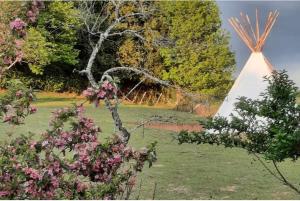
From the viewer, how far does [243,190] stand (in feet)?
19.9

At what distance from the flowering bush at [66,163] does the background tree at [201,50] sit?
14.6 metres

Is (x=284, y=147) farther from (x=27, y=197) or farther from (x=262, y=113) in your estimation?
(x=27, y=197)

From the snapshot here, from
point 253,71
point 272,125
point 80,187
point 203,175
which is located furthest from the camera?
point 253,71

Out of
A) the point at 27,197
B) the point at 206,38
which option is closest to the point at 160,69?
the point at 206,38

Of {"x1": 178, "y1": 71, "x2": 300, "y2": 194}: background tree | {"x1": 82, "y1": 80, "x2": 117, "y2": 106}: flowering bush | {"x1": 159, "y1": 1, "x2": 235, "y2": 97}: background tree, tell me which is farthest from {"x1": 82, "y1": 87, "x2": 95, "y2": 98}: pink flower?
{"x1": 159, "y1": 1, "x2": 235, "y2": 97}: background tree

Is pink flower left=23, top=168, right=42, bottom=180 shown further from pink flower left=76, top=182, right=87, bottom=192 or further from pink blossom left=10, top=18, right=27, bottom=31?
pink blossom left=10, top=18, right=27, bottom=31

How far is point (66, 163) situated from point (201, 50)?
1511cm

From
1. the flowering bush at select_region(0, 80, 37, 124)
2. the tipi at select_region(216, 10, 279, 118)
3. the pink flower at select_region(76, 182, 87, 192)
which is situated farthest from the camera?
the tipi at select_region(216, 10, 279, 118)

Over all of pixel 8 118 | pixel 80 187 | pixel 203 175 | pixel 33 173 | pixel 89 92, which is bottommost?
pixel 203 175

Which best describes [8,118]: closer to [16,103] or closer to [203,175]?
[16,103]

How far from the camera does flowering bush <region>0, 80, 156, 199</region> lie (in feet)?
9.46

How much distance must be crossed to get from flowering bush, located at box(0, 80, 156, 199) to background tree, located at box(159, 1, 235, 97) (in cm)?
1464

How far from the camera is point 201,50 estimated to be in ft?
58.6

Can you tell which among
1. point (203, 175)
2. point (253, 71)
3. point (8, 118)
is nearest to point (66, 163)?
point (8, 118)
